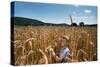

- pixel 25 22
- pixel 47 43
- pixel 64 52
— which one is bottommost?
pixel 64 52

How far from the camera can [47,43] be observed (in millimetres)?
3080

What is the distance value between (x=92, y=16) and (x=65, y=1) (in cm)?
53

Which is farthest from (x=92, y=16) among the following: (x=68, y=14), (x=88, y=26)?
(x=68, y=14)

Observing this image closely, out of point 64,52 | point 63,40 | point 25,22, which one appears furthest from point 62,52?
point 25,22

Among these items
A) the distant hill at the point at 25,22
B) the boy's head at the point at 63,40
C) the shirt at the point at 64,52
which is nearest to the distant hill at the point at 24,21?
the distant hill at the point at 25,22

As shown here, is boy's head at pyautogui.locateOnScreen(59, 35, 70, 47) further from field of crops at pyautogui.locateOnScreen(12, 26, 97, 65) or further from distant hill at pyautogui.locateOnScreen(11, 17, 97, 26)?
distant hill at pyautogui.locateOnScreen(11, 17, 97, 26)

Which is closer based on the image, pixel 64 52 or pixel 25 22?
pixel 25 22

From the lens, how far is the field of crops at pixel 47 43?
2914 millimetres

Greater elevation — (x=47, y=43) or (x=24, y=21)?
(x=24, y=21)

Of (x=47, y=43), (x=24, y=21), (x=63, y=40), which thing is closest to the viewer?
(x=24, y=21)

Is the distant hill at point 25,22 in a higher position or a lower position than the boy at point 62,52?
higher

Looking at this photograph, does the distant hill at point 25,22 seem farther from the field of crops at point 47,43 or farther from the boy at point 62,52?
the boy at point 62,52

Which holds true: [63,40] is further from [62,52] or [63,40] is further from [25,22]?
[25,22]
